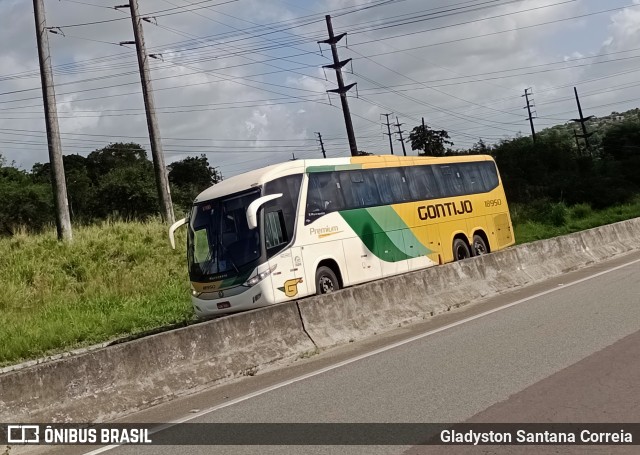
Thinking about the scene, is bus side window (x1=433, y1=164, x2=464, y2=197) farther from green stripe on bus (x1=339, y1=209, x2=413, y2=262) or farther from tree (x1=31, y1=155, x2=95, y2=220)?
tree (x1=31, y1=155, x2=95, y2=220)

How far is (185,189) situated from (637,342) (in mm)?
60480

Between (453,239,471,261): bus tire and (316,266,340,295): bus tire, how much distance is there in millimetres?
5575

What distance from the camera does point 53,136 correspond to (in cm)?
2556

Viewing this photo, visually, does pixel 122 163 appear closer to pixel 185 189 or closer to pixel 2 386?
pixel 185 189

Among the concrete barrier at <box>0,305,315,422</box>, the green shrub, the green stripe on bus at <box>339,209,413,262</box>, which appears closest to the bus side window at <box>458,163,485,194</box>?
the green stripe on bus at <box>339,209,413,262</box>

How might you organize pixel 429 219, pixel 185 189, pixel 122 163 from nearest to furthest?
pixel 429 219 → pixel 185 189 → pixel 122 163

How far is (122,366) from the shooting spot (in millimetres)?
8523

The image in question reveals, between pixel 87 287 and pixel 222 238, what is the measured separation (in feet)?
25.3

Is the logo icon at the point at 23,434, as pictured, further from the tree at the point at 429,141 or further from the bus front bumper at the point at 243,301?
the tree at the point at 429,141

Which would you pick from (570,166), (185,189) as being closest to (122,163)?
(185,189)

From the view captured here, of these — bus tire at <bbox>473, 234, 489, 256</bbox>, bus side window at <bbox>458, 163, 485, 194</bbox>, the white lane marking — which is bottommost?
the white lane marking

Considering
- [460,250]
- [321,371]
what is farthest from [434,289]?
[460,250]

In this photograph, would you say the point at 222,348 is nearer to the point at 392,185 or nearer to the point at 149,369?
the point at 149,369

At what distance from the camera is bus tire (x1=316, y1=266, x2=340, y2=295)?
626 inches
